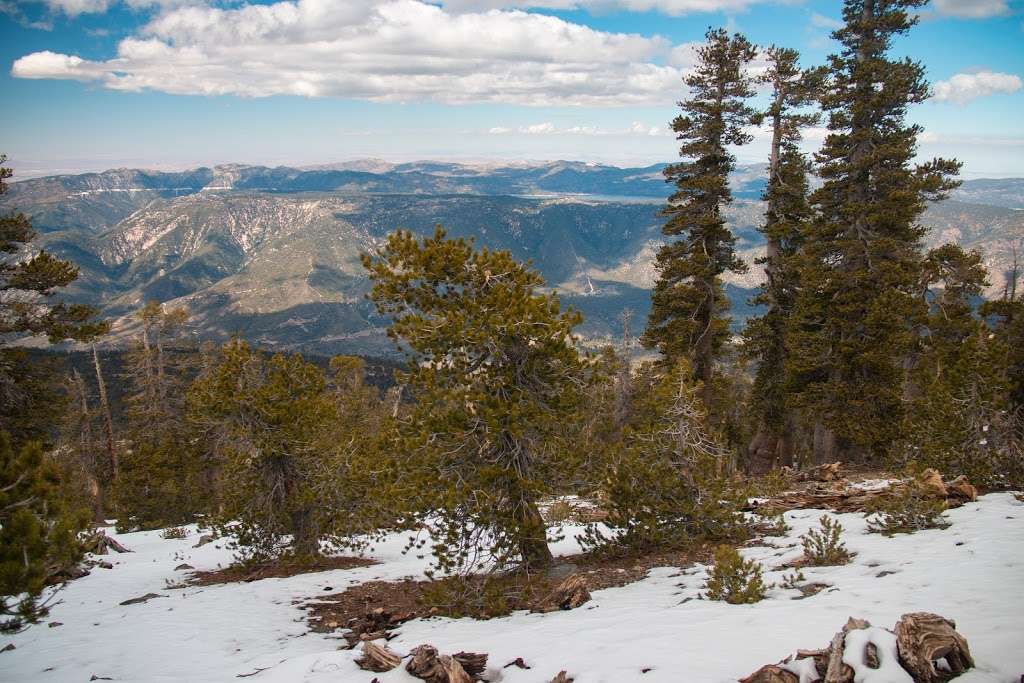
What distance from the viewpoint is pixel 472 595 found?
9.55m

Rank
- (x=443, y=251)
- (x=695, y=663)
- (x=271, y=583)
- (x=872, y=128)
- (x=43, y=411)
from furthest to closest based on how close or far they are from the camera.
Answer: (x=872, y=128), (x=43, y=411), (x=271, y=583), (x=443, y=251), (x=695, y=663)

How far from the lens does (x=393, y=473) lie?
10.0m

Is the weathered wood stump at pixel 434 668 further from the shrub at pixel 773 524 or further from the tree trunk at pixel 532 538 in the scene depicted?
the shrub at pixel 773 524

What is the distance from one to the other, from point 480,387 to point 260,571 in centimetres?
791

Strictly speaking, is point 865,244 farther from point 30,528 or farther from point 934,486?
point 30,528

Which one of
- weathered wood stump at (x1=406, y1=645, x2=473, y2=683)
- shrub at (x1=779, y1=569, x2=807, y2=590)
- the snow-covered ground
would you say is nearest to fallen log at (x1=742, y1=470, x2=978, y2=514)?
the snow-covered ground

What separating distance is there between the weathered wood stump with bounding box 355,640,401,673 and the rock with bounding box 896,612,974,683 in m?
4.86

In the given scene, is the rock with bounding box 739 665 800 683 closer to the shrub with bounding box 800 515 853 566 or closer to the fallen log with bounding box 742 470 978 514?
the shrub with bounding box 800 515 853 566

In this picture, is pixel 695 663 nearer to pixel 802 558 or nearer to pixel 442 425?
pixel 802 558

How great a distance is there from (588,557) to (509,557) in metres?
2.24

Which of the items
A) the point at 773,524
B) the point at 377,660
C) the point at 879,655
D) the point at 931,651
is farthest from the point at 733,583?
the point at 773,524

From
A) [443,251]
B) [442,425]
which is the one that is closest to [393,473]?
[442,425]

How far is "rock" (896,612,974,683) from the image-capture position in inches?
175

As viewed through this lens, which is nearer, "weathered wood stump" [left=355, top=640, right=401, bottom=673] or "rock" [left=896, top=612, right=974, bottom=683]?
"rock" [left=896, top=612, right=974, bottom=683]
